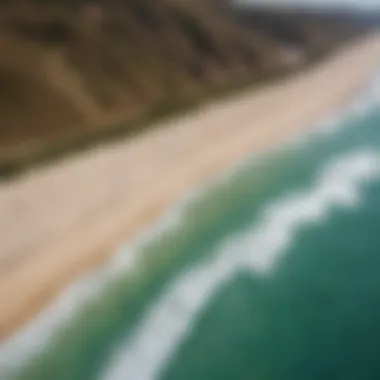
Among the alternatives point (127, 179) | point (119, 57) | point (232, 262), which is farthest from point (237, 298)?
point (119, 57)

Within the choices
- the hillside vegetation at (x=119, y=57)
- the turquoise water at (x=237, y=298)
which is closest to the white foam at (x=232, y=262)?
the turquoise water at (x=237, y=298)

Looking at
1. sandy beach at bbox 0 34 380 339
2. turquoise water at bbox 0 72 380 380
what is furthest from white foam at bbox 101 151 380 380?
sandy beach at bbox 0 34 380 339

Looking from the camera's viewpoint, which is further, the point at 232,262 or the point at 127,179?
the point at 127,179

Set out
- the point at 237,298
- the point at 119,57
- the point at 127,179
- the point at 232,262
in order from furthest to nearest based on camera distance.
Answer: the point at 119,57, the point at 127,179, the point at 232,262, the point at 237,298

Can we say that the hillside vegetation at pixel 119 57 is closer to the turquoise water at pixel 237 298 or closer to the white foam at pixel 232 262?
the turquoise water at pixel 237 298

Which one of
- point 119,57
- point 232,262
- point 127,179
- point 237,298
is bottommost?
point 237,298

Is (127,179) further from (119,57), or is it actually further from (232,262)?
(119,57)
